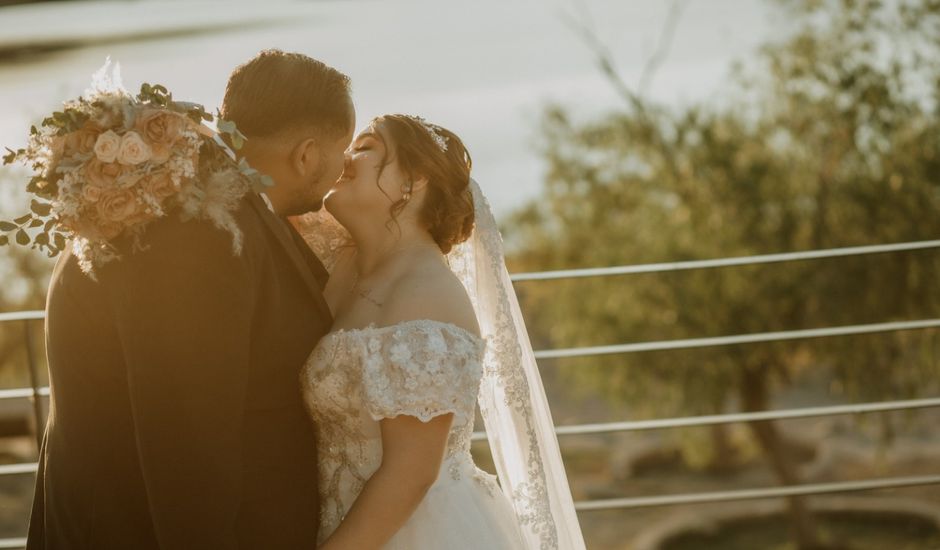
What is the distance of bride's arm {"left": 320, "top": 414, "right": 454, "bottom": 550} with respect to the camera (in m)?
1.86

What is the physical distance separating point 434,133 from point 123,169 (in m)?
0.67

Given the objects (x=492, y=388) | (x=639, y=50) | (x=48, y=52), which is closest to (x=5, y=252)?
(x=48, y=52)

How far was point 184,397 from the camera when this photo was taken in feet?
5.29

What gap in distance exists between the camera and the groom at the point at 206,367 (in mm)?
1614

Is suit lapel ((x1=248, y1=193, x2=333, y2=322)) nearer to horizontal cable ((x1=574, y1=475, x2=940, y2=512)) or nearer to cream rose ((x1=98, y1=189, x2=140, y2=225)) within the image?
cream rose ((x1=98, y1=189, x2=140, y2=225))

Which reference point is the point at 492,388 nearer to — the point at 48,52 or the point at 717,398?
the point at 717,398

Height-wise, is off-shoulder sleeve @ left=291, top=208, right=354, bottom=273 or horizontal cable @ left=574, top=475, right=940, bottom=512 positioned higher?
off-shoulder sleeve @ left=291, top=208, right=354, bottom=273

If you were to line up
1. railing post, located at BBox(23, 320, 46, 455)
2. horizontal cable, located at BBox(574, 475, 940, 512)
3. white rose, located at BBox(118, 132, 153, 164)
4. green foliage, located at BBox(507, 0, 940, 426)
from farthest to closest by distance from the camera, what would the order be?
green foliage, located at BBox(507, 0, 940, 426) < horizontal cable, located at BBox(574, 475, 940, 512) < railing post, located at BBox(23, 320, 46, 455) < white rose, located at BBox(118, 132, 153, 164)

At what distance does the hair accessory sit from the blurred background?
22.2ft

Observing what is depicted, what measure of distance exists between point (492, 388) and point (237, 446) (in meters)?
0.75

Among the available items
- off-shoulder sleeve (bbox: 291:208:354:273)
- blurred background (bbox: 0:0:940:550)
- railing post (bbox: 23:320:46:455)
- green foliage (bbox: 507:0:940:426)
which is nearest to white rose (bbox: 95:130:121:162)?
off-shoulder sleeve (bbox: 291:208:354:273)

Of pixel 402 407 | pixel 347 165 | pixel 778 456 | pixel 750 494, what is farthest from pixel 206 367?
pixel 778 456

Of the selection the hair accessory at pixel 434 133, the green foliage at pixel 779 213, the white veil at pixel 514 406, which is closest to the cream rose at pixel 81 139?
the hair accessory at pixel 434 133

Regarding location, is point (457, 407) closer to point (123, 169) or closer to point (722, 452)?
point (123, 169)
